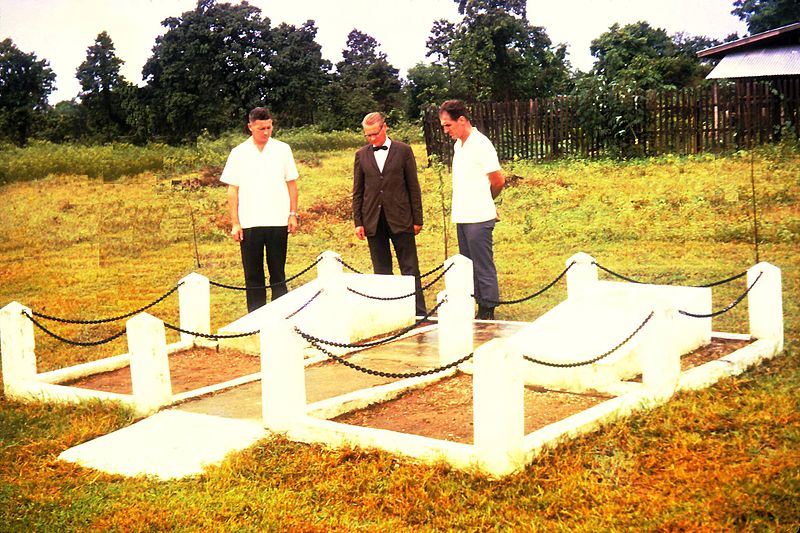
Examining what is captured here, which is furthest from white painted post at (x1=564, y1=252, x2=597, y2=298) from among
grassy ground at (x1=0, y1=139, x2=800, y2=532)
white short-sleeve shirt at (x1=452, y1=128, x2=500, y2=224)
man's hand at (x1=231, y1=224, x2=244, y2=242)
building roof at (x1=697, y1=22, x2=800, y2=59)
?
man's hand at (x1=231, y1=224, x2=244, y2=242)

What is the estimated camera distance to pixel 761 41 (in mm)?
6227

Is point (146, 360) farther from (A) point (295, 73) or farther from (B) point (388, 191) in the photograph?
(A) point (295, 73)

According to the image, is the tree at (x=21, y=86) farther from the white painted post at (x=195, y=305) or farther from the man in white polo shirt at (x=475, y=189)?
the man in white polo shirt at (x=475, y=189)

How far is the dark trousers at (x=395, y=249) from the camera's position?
26.7 feet

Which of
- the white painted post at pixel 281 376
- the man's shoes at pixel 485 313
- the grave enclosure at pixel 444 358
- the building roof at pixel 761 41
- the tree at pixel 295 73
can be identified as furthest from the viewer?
the tree at pixel 295 73

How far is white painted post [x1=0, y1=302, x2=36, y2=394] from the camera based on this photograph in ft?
21.5

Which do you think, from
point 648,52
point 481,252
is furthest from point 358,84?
point 481,252

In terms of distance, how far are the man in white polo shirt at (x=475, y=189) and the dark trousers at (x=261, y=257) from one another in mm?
1480

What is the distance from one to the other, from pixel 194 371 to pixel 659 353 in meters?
3.48

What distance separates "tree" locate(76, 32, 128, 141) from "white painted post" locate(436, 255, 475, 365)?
9.62 ft

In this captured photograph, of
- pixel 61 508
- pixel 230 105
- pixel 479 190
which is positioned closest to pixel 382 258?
pixel 479 190

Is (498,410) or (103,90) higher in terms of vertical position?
(103,90)

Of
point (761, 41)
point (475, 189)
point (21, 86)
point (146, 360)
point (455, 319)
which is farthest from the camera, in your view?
point (475, 189)

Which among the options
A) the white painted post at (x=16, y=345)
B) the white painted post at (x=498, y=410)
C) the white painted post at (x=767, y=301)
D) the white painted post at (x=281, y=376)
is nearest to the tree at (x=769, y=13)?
the white painted post at (x=767, y=301)
